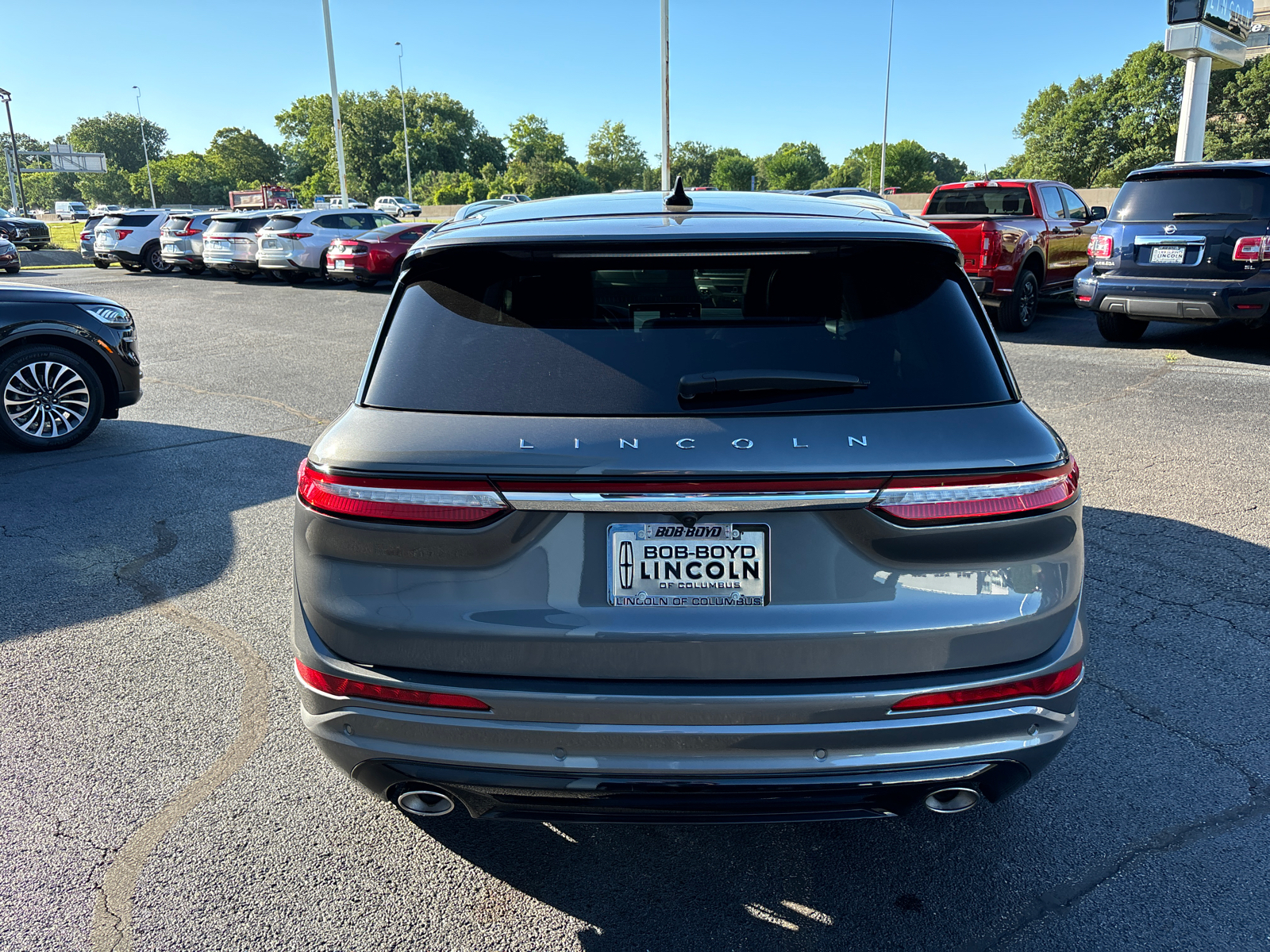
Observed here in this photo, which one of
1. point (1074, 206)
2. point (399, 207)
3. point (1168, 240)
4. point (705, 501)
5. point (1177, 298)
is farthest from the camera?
point (399, 207)

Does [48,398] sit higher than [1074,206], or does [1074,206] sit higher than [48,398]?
[1074,206]

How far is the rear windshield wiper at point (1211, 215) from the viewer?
9820 mm

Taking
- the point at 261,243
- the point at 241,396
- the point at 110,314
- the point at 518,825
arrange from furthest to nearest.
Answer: the point at 261,243 < the point at 241,396 < the point at 110,314 < the point at 518,825

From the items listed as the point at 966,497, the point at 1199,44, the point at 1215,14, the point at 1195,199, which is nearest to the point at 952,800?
the point at 966,497

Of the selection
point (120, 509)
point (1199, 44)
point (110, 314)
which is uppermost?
point (1199, 44)

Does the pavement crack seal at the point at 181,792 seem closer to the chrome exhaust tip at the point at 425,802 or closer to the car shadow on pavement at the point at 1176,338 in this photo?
the chrome exhaust tip at the point at 425,802

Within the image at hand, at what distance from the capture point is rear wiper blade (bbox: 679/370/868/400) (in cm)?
213

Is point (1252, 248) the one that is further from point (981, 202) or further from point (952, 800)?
point (952, 800)

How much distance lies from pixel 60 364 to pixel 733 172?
145817 mm

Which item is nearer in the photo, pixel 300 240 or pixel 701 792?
pixel 701 792

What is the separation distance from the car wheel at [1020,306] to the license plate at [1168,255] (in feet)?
7.66

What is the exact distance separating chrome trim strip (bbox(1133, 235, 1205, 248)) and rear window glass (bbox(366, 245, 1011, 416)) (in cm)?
931

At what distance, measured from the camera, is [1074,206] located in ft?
48.7

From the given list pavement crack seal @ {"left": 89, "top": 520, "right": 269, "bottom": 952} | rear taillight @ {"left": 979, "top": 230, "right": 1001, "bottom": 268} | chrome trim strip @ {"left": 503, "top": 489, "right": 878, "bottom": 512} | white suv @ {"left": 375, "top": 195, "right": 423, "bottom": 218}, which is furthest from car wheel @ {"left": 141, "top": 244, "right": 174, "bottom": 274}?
chrome trim strip @ {"left": 503, "top": 489, "right": 878, "bottom": 512}
